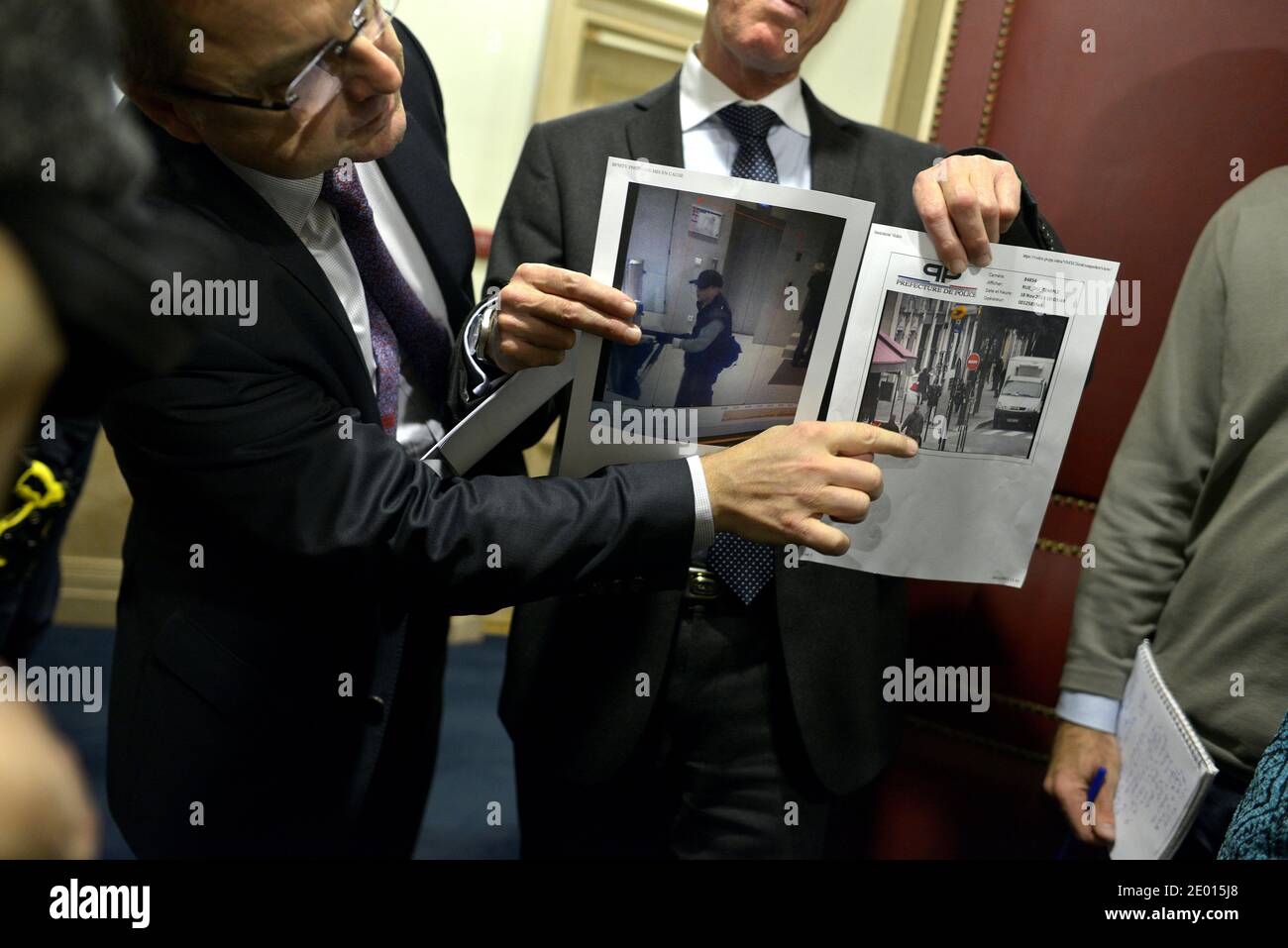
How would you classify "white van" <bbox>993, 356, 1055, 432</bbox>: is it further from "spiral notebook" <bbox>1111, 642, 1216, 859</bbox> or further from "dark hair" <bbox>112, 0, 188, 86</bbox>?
"dark hair" <bbox>112, 0, 188, 86</bbox>

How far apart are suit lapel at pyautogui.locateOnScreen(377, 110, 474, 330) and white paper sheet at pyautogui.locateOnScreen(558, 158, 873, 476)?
27cm

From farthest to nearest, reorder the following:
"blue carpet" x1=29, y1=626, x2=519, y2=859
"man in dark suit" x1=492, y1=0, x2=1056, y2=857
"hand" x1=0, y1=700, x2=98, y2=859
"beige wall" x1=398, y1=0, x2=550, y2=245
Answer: "beige wall" x1=398, y1=0, x2=550, y2=245, "blue carpet" x1=29, y1=626, x2=519, y2=859, "man in dark suit" x1=492, y1=0, x2=1056, y2=857, "hand" x1=0, y1=700, x2=98, y2=859

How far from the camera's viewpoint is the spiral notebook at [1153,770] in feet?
3.33

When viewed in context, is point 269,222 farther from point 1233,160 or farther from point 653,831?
point 1233,160

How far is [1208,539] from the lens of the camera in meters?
1.13

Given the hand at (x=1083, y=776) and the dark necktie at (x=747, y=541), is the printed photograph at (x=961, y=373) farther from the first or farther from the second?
the hand at (x=1083, y=776)

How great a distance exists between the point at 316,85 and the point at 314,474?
374 mm

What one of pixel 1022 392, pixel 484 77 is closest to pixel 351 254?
pixel 1022 392

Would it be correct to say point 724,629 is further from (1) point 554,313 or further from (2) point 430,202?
(2) point 430,202

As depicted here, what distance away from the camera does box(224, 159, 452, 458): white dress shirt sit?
1.03 meters

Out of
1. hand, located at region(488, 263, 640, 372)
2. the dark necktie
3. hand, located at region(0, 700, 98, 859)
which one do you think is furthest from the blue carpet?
hand, located at region(0, 700, 98, 859)

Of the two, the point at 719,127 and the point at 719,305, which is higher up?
the point at 719,127

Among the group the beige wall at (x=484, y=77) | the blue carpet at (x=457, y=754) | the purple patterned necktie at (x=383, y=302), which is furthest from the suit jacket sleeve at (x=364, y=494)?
the beige wall at (x=484, y=77)
